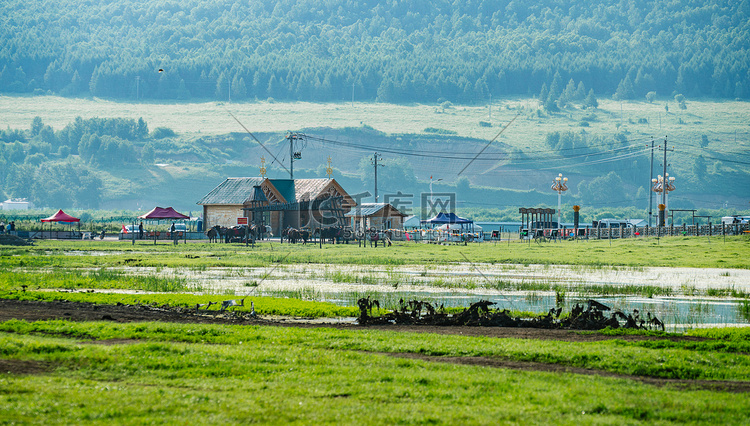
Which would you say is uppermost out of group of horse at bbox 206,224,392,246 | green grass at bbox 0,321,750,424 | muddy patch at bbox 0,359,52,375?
group of horse at bbox 206,224,392,246

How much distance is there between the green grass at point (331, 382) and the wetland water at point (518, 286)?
539 cm

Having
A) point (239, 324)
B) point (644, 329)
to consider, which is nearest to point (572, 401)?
point (644, 329)

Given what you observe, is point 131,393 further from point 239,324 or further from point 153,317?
point 153,317

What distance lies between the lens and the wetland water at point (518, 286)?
19.9 metres

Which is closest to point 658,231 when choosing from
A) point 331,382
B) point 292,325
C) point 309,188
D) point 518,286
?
point 309,188

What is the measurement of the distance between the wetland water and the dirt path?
10.8 feet

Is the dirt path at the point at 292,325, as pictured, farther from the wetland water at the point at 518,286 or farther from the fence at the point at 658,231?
the fence at the point at 658,231

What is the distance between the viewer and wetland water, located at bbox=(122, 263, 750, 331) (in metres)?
19.9

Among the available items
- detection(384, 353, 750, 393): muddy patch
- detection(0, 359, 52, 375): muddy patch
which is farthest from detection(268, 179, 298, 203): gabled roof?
detection(0, 359, 52, 375): muddy patch

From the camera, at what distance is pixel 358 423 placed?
26.5 feet

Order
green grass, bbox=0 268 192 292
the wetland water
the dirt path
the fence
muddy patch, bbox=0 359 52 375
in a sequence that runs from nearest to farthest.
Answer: muddy patch, bbox=0 359 52 375, the dirt path, the wetland water, green grass, bbox=0 268 192 292, the fence

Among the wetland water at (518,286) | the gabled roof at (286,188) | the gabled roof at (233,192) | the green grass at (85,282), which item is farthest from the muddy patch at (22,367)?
the gabled roof at (286,188)

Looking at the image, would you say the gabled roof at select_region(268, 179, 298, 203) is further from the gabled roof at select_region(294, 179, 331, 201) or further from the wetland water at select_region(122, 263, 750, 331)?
the wetland water at select_region(122, 263, 750, 331)

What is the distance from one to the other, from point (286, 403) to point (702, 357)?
268 inches
